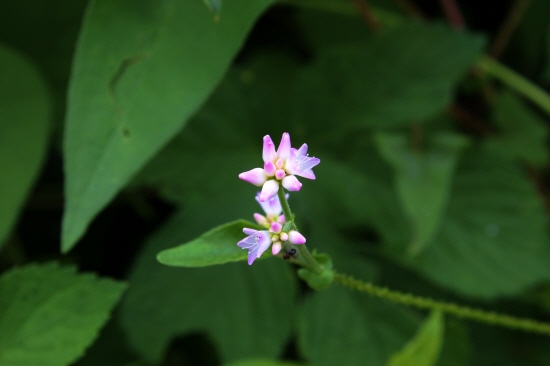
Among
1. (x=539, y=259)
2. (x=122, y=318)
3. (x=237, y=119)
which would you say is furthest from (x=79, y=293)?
(x=539, y=259)

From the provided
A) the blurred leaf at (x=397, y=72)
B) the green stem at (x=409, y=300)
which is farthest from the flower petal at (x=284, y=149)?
the blurred leaf at (x=397, y=72)

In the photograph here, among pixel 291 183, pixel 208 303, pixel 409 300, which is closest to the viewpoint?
pixel 291 183

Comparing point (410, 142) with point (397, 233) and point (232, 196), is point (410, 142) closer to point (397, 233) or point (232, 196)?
point (397, 233)

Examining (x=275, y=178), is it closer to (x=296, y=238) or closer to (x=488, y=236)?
(x=296, y=238)

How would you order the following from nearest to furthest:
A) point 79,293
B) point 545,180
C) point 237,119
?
1. point 79,293
2. point 237,119
3. point 545,180

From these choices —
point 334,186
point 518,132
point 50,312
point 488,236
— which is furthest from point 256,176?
point 518,132

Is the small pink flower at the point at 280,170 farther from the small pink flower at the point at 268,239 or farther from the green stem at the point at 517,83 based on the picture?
the green stem at the point at 517,83

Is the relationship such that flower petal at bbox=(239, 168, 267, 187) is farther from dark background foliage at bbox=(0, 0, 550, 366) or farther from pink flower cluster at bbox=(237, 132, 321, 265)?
dark background foliage at bbox=(0, 0, 550, 366)
